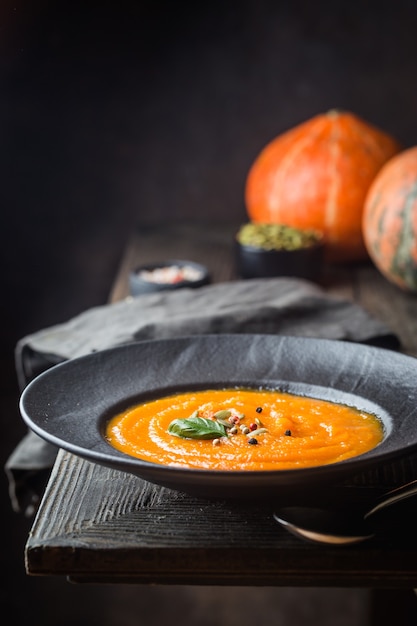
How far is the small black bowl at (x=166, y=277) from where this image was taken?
6.30 ft

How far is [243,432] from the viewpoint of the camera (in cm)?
102

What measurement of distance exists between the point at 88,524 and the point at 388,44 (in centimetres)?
203

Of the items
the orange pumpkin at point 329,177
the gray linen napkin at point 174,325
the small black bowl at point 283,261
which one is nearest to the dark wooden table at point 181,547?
the gray linen napkin at point 174,325

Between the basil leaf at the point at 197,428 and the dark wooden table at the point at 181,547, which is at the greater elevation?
the basil leaf at the point at 197,428

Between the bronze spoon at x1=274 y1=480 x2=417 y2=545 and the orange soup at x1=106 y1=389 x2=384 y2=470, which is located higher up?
the orange soup at x1=106 y1=389 x2=384 y2=470

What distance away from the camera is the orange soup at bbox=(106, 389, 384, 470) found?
0.96m

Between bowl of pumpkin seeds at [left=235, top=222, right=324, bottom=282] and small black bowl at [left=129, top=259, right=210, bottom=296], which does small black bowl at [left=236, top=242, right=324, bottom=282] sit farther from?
small black bowl at [left=129, top=259, right=210, bottom=296]

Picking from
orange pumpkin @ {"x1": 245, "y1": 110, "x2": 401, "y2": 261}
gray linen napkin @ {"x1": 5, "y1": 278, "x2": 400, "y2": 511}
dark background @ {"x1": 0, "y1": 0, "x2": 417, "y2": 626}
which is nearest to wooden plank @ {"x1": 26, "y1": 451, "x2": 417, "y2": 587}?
gray linen napkin @ {"x1": 5, "y1": 278, "x2": 400, "y2": 511}

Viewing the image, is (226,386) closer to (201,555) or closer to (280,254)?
(201,555)

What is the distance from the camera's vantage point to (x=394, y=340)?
163cm

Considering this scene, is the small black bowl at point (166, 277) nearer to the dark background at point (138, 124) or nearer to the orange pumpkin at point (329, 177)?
the orange pumpkin at point (329, 177)

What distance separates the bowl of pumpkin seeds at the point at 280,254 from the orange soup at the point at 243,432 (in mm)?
929

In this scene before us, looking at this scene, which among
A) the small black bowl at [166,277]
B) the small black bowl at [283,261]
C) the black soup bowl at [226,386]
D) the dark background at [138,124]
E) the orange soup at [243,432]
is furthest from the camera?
the dark background at [138,124]

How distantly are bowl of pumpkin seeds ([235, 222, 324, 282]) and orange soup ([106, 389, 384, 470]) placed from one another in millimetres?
929
